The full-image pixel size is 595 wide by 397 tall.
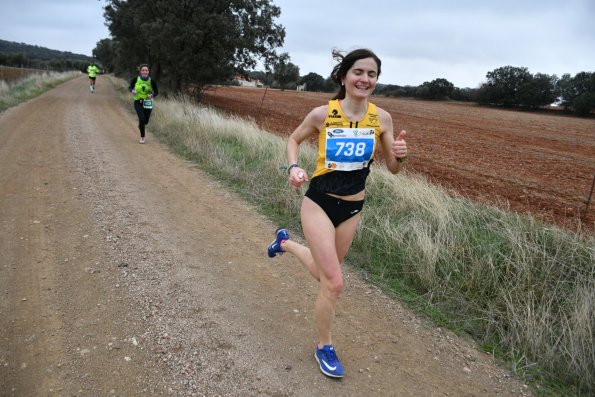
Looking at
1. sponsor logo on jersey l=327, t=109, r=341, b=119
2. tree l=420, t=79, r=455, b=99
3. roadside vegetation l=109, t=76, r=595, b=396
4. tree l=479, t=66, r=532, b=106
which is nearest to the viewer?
sponsor logo on jersey l=327, t=109, r=341, b=119

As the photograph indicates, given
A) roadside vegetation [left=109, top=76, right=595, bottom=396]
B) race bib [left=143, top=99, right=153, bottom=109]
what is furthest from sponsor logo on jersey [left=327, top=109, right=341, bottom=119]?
race bib [left=143, top=99, right=153, bottom=109]

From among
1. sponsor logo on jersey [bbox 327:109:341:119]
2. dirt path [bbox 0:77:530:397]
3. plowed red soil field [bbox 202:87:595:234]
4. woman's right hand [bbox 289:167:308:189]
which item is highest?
sponsor logo on jersey [bbox 327:109:341:119]

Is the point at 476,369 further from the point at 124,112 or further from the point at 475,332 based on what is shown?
the point at 124,112

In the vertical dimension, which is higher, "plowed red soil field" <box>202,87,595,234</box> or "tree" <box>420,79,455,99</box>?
"tree" <box>420,79,455,99</box>

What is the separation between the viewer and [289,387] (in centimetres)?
255

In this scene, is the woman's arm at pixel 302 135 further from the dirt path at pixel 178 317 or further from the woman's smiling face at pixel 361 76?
the dirt path at pixel 178 317

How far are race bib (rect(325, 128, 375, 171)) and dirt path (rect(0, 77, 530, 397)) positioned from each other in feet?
4.85

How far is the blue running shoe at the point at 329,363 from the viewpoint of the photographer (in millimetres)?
2646

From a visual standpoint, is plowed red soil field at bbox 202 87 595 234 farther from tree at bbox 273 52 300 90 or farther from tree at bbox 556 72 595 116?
tree at bbox 556 72 595 116

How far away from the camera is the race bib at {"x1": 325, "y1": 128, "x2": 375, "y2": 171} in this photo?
2594 mm

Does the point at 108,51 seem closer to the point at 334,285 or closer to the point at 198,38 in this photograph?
the point at 198,38

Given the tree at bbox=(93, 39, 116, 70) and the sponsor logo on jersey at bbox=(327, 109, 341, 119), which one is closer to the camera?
the sponsor logo on jersey at bbox=(327, 109, 341, 119)

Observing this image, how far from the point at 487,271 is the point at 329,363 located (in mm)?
2257

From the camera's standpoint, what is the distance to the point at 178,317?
319cm
